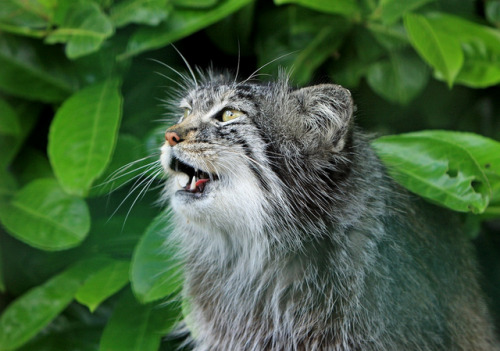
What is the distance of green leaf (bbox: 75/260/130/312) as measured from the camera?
4.09 ft

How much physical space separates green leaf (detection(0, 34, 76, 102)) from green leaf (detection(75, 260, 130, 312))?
508 mm

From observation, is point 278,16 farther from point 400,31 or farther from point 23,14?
point 23,14

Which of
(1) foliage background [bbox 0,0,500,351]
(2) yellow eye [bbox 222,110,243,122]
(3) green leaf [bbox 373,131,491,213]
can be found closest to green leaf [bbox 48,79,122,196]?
(1) foliage background [bbox 0,0,500,351]

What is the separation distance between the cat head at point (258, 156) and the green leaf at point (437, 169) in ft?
0.74

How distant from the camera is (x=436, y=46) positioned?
141 centimetres

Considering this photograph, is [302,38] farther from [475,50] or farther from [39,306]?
[39,306]

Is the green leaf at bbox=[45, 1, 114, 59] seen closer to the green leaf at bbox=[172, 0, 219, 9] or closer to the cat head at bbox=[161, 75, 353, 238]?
the green leaf at bbox=[172, 0, 219, 9]

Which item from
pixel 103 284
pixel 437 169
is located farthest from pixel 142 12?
pixel 437 169

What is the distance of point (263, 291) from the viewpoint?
3.77ft

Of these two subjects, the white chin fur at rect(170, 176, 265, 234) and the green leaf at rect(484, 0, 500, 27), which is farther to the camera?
the green leaf at rect(484, 0, 500, 27)

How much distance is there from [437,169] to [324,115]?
1.03 ft

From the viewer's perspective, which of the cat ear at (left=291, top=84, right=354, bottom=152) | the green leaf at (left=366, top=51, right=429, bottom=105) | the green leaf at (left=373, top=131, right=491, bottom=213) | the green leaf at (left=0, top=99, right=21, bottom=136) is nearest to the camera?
the cat ear at (left=291, top=84, right=354, bottom=152)

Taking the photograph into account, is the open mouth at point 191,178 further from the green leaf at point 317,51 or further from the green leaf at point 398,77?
the green leaf at point 398,77

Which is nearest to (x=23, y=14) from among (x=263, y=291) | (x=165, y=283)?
(x=165, y=283)
